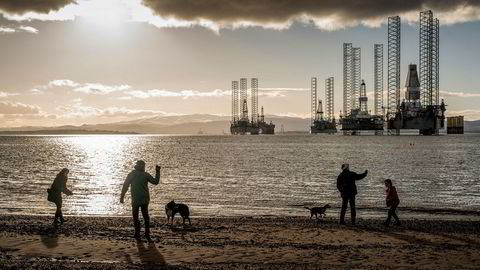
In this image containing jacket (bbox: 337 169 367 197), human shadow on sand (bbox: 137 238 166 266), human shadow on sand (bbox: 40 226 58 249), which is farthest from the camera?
jacket (bbox: 337 169 367 197)

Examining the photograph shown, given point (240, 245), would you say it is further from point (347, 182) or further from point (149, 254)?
point (347, 182)

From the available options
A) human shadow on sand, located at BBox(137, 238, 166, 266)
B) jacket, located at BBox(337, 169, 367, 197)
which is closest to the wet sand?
human shadow on sand, located at BBox(137, 238, 166, 266)

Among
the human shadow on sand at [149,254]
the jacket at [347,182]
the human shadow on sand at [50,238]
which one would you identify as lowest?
the human shadow on sand at [50,238]

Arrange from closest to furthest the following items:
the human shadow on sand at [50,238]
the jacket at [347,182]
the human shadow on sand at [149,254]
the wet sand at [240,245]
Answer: the wet sand at [240,245]
the human shadow on sand at [149,254]
the human shadow on sand at [50,238]
the jacket at [347,182]

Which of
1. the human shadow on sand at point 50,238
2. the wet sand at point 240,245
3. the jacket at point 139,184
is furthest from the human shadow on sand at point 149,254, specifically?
the human shadow on sand at point 50,238

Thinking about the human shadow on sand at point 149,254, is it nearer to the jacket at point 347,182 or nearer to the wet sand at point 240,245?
the wet sand at point 240,245

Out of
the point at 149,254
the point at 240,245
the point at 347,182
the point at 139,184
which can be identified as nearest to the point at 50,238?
the point at 139,184

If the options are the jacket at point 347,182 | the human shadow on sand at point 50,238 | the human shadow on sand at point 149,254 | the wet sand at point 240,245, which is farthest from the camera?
the jacket at point 347,182

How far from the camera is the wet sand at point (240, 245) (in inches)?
508

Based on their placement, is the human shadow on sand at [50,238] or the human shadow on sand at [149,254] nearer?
the human shadow on sand at [149,254]

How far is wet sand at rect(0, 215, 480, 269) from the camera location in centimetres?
1291

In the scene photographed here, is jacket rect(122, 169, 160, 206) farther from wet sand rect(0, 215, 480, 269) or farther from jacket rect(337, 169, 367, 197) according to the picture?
jacket rect(337, 169, 367, 197)

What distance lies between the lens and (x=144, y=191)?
50.9 feet

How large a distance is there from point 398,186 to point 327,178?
26.7 feet
